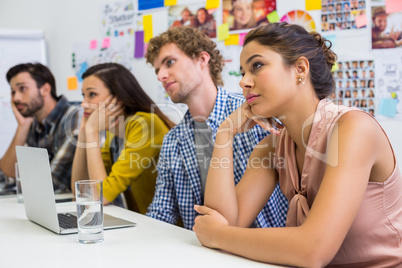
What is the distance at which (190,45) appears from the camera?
200 cm

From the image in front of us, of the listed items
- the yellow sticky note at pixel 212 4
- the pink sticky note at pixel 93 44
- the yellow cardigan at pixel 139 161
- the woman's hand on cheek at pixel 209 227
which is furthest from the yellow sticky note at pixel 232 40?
the woman's hand on cheek at pixel 209 227

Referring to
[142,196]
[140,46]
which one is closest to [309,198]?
[142,196]

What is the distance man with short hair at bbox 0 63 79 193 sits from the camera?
8.36 feet

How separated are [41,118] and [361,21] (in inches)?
77.3

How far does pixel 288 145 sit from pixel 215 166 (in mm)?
211

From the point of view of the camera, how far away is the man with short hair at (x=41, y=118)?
8.36ft

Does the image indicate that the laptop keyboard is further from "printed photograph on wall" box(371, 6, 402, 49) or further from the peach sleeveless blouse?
"printed photograph on wall" box(371, 6, 402, 49)

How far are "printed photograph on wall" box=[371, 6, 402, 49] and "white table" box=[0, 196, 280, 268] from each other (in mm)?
1107

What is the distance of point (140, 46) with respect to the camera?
109 inches

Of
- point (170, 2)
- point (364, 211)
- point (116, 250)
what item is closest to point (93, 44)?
point (170, 2)

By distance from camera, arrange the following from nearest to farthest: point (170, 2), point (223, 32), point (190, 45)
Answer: point (190, 45)
point (223, 32)
point (170, 2)

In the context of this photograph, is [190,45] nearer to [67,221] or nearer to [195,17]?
[195,17]

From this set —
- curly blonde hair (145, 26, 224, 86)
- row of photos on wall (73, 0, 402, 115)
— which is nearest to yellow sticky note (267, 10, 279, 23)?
row of photos on wall (73, 0, 402, 115)

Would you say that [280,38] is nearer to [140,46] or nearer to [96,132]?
[96,132]
